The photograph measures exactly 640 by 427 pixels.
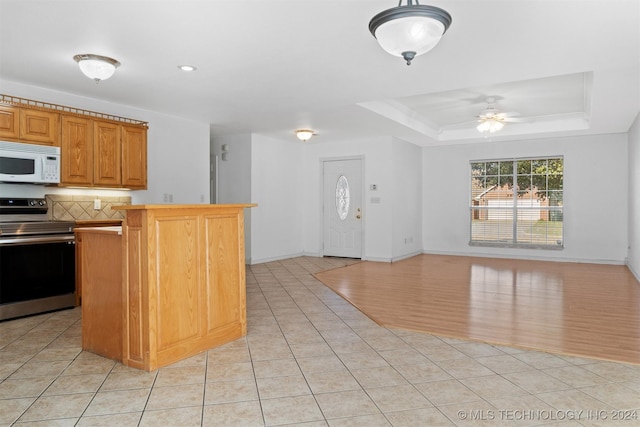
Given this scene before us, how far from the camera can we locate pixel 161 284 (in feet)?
9.53

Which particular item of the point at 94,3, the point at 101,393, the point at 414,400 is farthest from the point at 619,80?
the point at 101,393

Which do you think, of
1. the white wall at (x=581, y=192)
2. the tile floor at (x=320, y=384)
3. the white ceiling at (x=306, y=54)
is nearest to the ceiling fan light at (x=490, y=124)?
the white ceiling at (x=306, y=54)

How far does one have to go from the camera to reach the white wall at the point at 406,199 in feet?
27.2

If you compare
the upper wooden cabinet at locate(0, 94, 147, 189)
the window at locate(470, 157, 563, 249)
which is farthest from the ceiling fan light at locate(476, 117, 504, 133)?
the upper wooden cabinet at locate(0, 94, 147, 189)

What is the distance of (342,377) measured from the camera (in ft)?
9.02

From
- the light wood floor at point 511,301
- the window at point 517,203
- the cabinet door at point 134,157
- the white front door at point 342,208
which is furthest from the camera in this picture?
the white front door at point 342,208

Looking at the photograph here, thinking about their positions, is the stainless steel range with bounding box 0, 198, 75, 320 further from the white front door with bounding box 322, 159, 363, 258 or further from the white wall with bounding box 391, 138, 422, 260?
the white wall with bounding box 391, 138, 422, 260

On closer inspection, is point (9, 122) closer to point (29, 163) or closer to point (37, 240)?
point (29, 163)

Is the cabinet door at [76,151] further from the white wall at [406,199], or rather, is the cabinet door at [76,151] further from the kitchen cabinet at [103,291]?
the white wall at [406,199]

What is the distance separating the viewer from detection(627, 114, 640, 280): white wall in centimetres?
628

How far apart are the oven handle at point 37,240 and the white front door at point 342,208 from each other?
5.28 metres

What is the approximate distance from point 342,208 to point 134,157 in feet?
14.8

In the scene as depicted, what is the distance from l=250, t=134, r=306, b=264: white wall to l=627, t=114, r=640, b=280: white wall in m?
5.89

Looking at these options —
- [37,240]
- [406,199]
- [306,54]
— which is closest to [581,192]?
[406,199]
